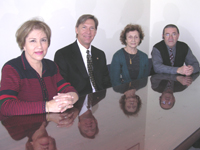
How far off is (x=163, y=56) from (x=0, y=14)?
205cm

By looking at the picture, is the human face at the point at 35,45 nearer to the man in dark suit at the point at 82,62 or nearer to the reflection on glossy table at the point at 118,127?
the reflection on glossy table at the point at 118,127

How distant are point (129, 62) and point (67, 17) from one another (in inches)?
38.9

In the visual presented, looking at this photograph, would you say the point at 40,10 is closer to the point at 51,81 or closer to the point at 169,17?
the point at 51,81

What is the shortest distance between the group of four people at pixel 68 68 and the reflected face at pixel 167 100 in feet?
1.99

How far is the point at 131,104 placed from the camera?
4.38ft

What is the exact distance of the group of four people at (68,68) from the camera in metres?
1.28

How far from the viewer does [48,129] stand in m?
0.99

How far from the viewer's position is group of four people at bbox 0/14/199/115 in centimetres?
128

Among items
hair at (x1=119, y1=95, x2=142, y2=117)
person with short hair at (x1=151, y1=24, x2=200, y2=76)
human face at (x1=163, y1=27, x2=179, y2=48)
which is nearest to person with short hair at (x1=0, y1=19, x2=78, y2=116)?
hair at (x1=119, y1=95, x2=142, y2=117)

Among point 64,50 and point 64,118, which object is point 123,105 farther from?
point 64,50

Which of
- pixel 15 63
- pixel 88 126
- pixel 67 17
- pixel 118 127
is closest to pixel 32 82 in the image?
pixel 15 63

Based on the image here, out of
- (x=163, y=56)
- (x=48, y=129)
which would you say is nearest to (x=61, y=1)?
(x=163, y=56)

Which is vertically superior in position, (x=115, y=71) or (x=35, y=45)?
(x=35, y=45)

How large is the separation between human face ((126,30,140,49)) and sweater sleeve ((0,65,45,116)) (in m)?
1.58
